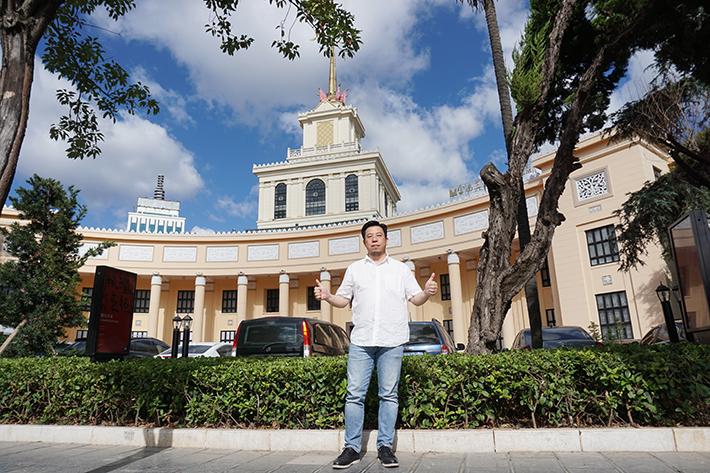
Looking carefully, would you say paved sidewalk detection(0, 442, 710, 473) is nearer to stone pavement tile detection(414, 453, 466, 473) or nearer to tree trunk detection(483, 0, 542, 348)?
stone pavement tile detection(414, 453, 466, 473)

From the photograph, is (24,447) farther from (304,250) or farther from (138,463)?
(304,250)

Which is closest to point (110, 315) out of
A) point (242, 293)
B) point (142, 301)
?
point (242, 293)

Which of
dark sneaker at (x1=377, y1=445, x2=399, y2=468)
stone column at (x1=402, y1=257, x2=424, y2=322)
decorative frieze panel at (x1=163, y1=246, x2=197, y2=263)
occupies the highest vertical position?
decorative frieze panel at (x1=163, y1=246, x2=197, y2=263)

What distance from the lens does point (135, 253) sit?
29031 mm

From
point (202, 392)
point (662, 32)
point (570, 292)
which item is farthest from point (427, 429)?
point (570, 292)

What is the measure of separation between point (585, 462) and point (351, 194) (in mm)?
42311

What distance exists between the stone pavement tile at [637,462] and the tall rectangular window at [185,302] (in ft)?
101

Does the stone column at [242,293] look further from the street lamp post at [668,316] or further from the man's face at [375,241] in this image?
the man's face at [375,241]

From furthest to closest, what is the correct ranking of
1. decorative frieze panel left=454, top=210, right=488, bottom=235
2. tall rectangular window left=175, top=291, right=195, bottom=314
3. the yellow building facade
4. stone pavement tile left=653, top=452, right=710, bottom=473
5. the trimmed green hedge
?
tall rectangular window left=175, top=291, right=195, bottom=314, decorative frieze panel left=454, top=210, right=488, bottom=235, the yellow building facade, the trimmed green hedge, stone pavement tile left=653, top=452, right=710, bottom=473

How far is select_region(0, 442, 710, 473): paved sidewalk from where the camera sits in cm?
333

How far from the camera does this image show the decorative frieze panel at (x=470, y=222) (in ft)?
77.6

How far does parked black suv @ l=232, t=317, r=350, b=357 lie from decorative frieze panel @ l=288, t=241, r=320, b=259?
20.8 metres

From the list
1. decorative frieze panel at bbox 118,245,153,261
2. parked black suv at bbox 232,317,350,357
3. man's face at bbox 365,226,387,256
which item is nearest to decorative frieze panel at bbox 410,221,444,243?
decorative frieze panel at bbox 118,245,153,261

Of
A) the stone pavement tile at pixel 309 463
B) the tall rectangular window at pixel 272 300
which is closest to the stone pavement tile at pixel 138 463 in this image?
the stone pavement tile at pixel 309 463
